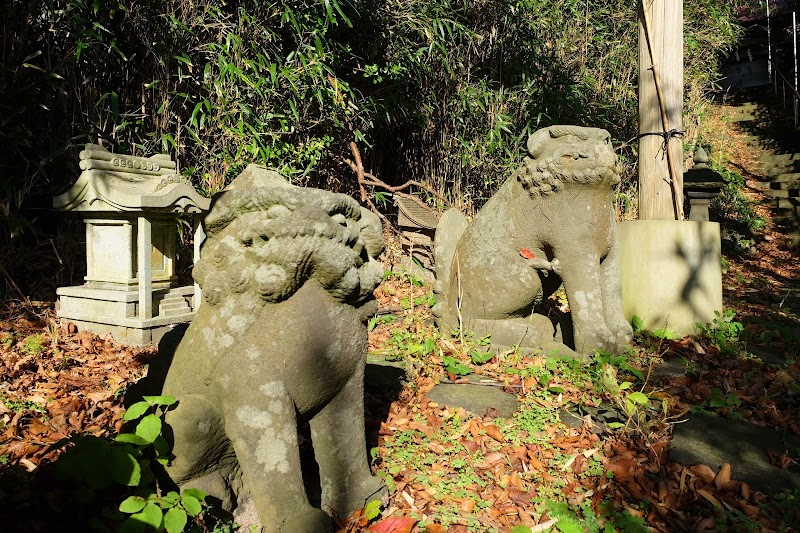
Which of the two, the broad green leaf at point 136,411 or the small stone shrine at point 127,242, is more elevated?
the small stone shrine at point 127,242

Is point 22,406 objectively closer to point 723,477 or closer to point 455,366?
point 455,366

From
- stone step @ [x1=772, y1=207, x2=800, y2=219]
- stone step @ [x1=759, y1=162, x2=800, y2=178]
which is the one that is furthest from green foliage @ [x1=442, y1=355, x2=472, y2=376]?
stone step @ [x1=759, y1=162, x2=800, y2=178]

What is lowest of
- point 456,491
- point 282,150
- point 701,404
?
point 456,491

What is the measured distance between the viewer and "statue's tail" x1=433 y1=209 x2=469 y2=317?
4.03 metres

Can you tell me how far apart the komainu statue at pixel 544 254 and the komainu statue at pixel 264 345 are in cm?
204

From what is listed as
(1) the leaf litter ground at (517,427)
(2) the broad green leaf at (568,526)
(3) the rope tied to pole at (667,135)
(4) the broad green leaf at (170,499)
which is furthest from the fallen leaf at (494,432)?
(3) the rope tied to pole at (667,135)

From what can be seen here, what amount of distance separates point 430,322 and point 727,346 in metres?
2.20

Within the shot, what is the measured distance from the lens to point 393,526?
1897 mm

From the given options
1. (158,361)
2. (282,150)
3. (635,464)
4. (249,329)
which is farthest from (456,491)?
(282,150)

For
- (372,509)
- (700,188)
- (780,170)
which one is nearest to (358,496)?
(372,509)

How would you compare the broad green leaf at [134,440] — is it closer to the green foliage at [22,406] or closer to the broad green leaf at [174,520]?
the broad green leaf at [174,520]

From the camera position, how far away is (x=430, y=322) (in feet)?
14.5

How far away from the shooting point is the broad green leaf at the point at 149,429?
5.10ft

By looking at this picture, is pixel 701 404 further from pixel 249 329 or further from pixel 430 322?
pixel 249 329
